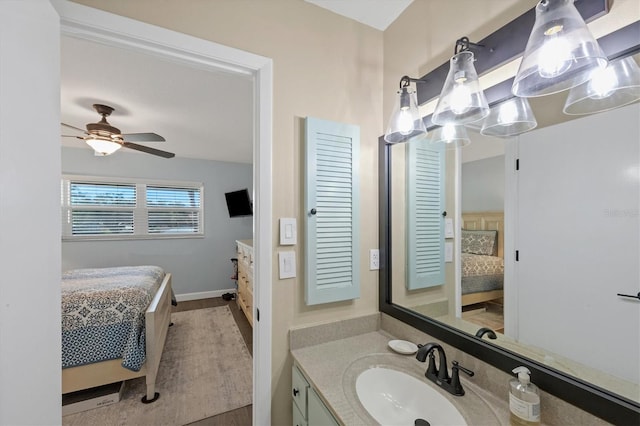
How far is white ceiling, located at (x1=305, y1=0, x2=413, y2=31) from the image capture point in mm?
1252

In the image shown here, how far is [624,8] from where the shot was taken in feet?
2.07

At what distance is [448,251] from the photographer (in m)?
1.15

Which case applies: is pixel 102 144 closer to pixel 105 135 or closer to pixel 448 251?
pixel 105 135

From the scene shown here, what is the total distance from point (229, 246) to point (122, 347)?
291 cm

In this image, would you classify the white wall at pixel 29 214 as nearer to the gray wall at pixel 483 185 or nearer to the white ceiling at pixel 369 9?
the white ceiling at pixel 369 9

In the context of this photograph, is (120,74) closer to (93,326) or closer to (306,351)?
(93,326)

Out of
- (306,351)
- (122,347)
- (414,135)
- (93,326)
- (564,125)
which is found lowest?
(122,347)

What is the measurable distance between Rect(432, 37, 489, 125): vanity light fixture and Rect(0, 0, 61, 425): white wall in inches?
49.2

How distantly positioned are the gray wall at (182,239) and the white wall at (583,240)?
183 inches

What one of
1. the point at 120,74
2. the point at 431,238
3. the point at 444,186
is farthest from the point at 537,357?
the point at 120,74

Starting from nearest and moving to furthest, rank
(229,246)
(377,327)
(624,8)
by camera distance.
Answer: (624,8), (377,327), (229,246)

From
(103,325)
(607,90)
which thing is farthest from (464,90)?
(103,325)

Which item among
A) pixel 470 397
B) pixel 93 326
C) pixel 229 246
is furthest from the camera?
pixel 229 246

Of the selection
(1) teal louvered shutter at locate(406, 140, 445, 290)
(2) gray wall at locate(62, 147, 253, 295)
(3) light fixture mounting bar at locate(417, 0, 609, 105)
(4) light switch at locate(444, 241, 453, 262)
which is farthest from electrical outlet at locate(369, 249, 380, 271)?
(2) gray wall at locate(62, 147, 253, 295)
